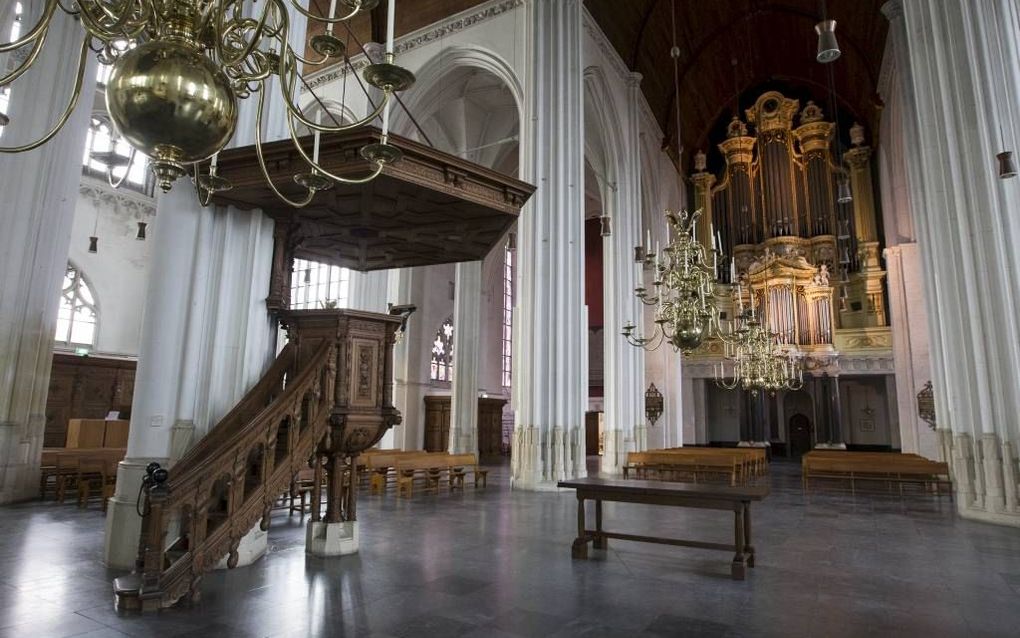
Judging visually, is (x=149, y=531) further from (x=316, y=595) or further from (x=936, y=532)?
(x=936, y=532)

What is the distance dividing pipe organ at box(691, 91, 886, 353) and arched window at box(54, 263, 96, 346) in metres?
17.9

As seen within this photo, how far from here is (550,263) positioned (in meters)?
11.6

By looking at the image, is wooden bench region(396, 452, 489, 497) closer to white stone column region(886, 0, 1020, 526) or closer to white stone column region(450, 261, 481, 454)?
white stone column region(450, 261, 481, 454)

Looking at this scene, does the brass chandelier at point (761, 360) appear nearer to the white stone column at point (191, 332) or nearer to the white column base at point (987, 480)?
the white column base at point (987, 480)

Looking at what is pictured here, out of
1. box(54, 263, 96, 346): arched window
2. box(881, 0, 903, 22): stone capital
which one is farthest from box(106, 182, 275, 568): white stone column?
box(54, 263, 96, 346): arched window

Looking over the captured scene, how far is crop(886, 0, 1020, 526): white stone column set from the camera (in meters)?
7.70

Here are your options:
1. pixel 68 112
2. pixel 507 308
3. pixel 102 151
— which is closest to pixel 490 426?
pixel 507 308

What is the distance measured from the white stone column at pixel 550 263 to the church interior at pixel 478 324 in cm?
7

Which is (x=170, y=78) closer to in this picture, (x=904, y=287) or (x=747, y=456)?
(x=747, y=456)

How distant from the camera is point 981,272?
796 cm

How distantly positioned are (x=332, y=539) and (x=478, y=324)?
44.9ft

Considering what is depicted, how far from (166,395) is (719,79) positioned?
69.7ft

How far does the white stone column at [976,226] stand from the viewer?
25.2 feet

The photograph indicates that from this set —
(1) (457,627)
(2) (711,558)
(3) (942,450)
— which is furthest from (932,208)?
(1) (457,627)
